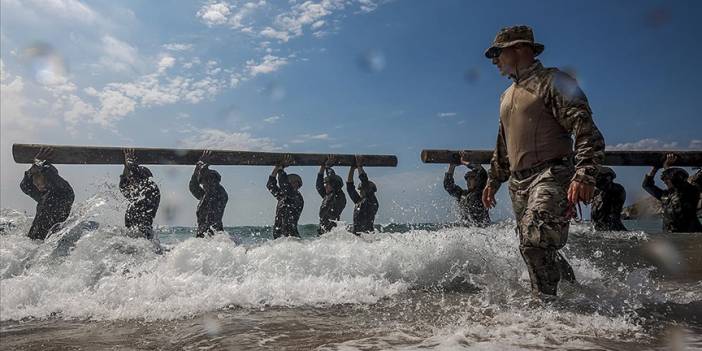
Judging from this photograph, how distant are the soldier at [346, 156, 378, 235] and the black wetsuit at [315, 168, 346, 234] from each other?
1.21 ft

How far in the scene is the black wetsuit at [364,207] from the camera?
1190 cm

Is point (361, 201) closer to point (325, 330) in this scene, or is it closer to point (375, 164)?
point (375, 164)

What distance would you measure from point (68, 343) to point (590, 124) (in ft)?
13.6

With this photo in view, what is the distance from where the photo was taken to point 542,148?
3.91 m

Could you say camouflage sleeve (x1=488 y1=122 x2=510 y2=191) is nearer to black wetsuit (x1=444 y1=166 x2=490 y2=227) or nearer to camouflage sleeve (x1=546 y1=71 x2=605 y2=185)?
camouflage sleeve (x1=546 y1=71 x2=605 y2=185)

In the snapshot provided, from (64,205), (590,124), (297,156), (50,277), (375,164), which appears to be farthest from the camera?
(375,164)

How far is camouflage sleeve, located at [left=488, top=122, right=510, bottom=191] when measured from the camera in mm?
4684

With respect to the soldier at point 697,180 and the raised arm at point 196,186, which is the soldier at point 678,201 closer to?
the soldier at point 697,180

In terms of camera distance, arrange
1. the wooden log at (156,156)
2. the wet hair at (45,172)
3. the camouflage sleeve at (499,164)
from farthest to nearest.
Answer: the wooden log at (156,156), the wet hair at (45,172), the camouflage sleeve at (499,164)

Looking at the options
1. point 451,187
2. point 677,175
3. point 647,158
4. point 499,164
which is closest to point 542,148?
point 499,164

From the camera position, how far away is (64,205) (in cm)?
778

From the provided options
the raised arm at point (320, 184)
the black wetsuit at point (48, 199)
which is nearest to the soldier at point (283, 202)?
the raised arm at point (320, 184)

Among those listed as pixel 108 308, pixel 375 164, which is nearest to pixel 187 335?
pixel 108 308

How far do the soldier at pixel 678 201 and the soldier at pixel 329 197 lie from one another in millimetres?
7059
